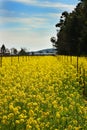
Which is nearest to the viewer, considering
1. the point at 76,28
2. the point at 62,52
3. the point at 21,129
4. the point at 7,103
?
the point at 21,129

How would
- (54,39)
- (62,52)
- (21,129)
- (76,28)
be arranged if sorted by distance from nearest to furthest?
(21,129)
(76,28)
(62,52)
(54,39)

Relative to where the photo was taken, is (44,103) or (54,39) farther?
(54,39)

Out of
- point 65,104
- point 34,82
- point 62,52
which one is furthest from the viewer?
point 62,52

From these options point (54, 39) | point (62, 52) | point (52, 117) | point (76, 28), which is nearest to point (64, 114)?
point (52, 117)

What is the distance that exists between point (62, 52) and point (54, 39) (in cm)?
2249

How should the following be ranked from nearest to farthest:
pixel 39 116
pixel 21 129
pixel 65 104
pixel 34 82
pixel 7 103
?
pixel 21 129 < pixel 39 116 < pixel 7 103 < pixel 65 104 < pixel 34 82

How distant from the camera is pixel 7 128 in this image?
10016 mm

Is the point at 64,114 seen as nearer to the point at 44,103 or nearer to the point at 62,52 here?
the point at 44,103

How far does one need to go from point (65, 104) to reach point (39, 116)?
2461mm

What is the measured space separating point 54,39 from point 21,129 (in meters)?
97.7

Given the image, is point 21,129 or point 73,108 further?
point 73,108

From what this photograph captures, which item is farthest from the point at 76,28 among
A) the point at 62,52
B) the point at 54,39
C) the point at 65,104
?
the point at 65,104

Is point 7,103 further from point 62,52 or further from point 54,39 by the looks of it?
point 54,39

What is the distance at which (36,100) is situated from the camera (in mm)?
12953
